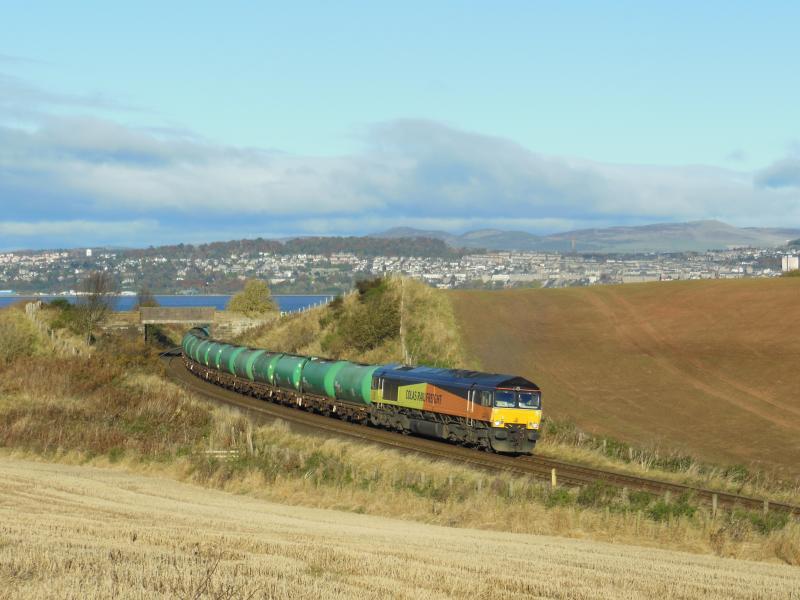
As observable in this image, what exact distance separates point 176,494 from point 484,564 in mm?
14511

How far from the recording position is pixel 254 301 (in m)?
133

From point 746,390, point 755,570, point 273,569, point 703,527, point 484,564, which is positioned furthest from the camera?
point 746,390

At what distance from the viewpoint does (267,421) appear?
175 ft

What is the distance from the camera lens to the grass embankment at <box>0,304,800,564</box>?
26522 mm

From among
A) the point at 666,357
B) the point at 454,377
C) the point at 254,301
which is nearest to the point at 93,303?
the point at 254,301

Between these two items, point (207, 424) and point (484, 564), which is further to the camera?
point (207, 424)

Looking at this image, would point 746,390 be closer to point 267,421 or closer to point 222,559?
point 267,421

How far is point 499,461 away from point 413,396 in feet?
27.9

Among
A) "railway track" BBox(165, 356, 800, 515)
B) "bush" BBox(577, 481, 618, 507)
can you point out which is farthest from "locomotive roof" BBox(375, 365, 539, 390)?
"bush" BBox(577, 481, 618, 507)

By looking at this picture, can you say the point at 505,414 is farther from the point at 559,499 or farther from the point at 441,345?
the point at 441,345

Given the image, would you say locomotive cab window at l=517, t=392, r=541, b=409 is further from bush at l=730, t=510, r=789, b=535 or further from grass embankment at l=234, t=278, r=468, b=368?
grass embankment at l=234, t=278, r=468, b=368

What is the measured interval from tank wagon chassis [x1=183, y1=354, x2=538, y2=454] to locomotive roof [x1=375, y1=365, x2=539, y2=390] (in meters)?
1.55

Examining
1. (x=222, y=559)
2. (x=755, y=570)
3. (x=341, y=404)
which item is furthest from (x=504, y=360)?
(x=222, y=559)

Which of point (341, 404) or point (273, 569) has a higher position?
point (273, 569)
